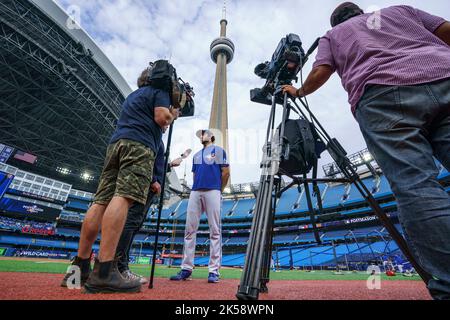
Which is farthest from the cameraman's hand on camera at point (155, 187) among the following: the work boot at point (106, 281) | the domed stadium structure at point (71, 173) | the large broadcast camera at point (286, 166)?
the domed stadium structure at point (71, 173)

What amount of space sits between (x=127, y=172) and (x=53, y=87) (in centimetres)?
1857

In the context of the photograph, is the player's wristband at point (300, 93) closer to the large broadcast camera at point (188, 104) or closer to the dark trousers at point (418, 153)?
the dark trousers at point (418, 153)

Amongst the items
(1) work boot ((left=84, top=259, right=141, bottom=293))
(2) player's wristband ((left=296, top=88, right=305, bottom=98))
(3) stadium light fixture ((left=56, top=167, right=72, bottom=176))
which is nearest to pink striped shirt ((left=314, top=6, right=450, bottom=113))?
(2) player's wristband ((left=296, top=88, right=305, bottom=98))

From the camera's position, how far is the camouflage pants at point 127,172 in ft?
5.23

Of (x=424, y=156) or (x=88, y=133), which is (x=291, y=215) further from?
(x=424, y=156)

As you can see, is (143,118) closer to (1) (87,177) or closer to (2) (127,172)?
(2) (127,172)

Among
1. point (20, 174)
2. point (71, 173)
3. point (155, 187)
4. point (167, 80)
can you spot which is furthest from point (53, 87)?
point (167, 80)

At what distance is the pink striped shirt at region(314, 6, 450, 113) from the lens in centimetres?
103

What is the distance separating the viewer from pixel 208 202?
3.02m

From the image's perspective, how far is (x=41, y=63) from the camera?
42.4 feet

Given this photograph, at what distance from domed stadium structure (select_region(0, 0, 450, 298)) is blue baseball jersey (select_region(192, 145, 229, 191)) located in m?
5.80

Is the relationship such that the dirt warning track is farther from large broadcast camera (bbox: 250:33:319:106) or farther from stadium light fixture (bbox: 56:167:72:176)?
stadium light fixture (bbox: 56:167:72:176)

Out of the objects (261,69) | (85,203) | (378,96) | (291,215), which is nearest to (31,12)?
(261,69)

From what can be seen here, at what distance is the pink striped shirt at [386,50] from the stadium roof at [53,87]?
16176 mm
